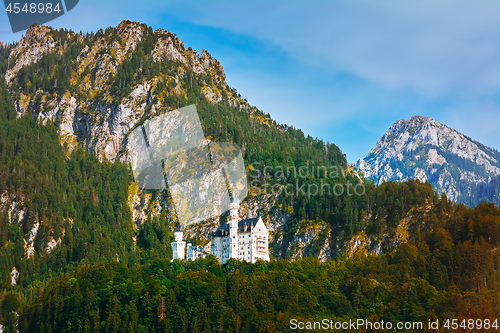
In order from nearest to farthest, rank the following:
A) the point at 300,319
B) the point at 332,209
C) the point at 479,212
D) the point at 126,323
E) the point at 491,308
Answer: the point at 491,308
the point at 300,319
the point at 126,323
the point at 479,212
the point at 332,209

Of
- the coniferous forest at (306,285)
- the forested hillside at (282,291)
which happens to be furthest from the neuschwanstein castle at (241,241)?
the forested hillside at (282,291)

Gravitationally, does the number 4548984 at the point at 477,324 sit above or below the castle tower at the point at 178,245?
below

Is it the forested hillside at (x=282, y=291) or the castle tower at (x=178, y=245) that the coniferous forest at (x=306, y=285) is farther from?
the castle tower at (x=178, y=245)

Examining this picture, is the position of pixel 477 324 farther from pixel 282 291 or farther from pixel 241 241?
pixel 241 241

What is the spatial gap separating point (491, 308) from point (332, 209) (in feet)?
270

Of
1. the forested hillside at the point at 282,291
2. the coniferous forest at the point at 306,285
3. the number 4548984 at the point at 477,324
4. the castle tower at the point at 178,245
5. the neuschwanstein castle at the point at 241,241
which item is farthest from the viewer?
the castle tower at the point at 178,245

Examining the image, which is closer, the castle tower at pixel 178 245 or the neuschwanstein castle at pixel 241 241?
the neuschwanstein castle at pixel 241 241

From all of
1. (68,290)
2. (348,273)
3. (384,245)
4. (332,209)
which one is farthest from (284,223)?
(68,290)

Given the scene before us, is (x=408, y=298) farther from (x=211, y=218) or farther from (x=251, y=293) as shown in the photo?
(x=211, y=218)

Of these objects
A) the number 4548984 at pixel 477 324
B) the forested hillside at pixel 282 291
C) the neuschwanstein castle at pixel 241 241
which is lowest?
the number 4548984 at pixel 477 324

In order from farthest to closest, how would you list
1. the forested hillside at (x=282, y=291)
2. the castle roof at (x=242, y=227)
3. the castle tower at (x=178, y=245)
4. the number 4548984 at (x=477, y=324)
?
the castle tower at (x=178, y=245) < the castle roof at (x=242, y=227) < the forested hillside at (x=282, y=291) < the number 4548984 at (x=477, y=324)

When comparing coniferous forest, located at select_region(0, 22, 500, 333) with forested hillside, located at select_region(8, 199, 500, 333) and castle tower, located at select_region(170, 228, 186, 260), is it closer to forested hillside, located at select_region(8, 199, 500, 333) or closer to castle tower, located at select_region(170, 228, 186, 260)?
forested hillside, located at select_region(8, 199, 500, 333)

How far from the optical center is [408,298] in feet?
385

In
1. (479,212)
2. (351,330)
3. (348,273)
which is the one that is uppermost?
(479,212)
